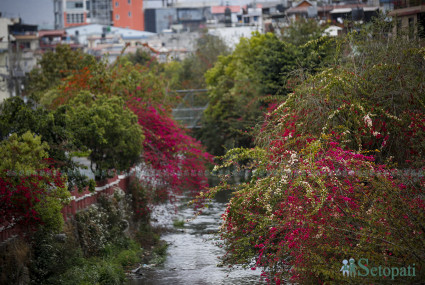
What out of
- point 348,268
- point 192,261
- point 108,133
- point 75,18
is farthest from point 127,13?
point 348,268

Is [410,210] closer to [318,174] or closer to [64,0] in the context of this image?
[318,174]

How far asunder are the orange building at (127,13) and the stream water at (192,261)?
Result: 4049 inches

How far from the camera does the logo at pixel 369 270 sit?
865 centimetres

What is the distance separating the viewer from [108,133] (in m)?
19.5

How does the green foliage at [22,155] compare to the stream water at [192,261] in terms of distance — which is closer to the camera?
the green foliage at [22,155]

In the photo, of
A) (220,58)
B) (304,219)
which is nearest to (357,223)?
(304,219)

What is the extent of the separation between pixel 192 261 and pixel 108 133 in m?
4.46

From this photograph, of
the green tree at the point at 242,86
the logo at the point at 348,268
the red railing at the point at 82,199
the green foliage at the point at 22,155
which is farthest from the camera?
the green tree at the point at 242,86

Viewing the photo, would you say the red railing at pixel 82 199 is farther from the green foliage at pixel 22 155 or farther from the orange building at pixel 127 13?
the orange building at pixel 127 13

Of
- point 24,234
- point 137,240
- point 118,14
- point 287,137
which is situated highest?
point 118,14

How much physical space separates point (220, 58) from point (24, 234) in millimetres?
29326

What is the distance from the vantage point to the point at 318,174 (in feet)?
34.0

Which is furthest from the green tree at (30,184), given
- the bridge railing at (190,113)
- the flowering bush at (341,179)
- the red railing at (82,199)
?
the bridge railing at (190,113)

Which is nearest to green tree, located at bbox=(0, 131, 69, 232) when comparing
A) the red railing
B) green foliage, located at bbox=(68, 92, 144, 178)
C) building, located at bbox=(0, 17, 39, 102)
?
the red railing
